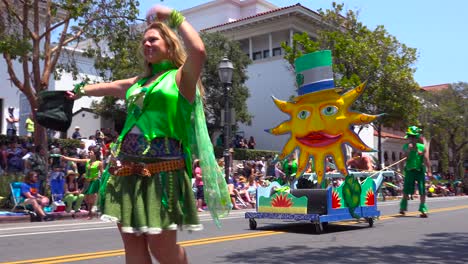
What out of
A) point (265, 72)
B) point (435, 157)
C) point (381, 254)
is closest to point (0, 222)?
point (381, 254)

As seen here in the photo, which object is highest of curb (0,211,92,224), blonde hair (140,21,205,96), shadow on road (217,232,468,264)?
blonde hair (140,21,205,96)

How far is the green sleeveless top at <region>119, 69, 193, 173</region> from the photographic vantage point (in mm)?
3180

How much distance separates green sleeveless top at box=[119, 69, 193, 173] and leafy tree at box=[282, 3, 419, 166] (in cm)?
2409

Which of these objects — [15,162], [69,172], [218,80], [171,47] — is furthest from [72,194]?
[218,80]

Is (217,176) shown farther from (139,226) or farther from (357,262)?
(357,262)

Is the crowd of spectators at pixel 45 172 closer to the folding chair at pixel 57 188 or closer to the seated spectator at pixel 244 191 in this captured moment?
the folding chair at pixel 57 188

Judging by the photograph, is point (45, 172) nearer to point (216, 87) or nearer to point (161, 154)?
point (161, 154)

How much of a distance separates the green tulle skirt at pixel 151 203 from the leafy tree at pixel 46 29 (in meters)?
12.4

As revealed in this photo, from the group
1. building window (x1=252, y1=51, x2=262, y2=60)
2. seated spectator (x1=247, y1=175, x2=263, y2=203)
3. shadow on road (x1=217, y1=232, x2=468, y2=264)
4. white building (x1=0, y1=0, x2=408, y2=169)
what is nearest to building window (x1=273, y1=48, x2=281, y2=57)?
white building (x1=0, y1=0, x2=408, y2=169)

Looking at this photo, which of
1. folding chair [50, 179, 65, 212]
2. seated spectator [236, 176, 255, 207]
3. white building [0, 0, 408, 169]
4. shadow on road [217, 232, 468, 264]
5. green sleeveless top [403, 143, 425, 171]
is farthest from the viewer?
white building [0, 0, 408, 169]

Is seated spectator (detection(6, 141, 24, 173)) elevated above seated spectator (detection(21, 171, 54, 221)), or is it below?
above

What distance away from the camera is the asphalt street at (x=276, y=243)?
6598 mm

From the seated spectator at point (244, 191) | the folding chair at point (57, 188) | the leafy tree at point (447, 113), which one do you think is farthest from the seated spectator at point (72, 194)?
the leafy tree at point (447, 113)

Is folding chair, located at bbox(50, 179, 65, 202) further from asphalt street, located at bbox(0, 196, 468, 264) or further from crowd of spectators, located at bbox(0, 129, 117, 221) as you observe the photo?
asphalt street, located at bbox(0, 196, 468, 264)
